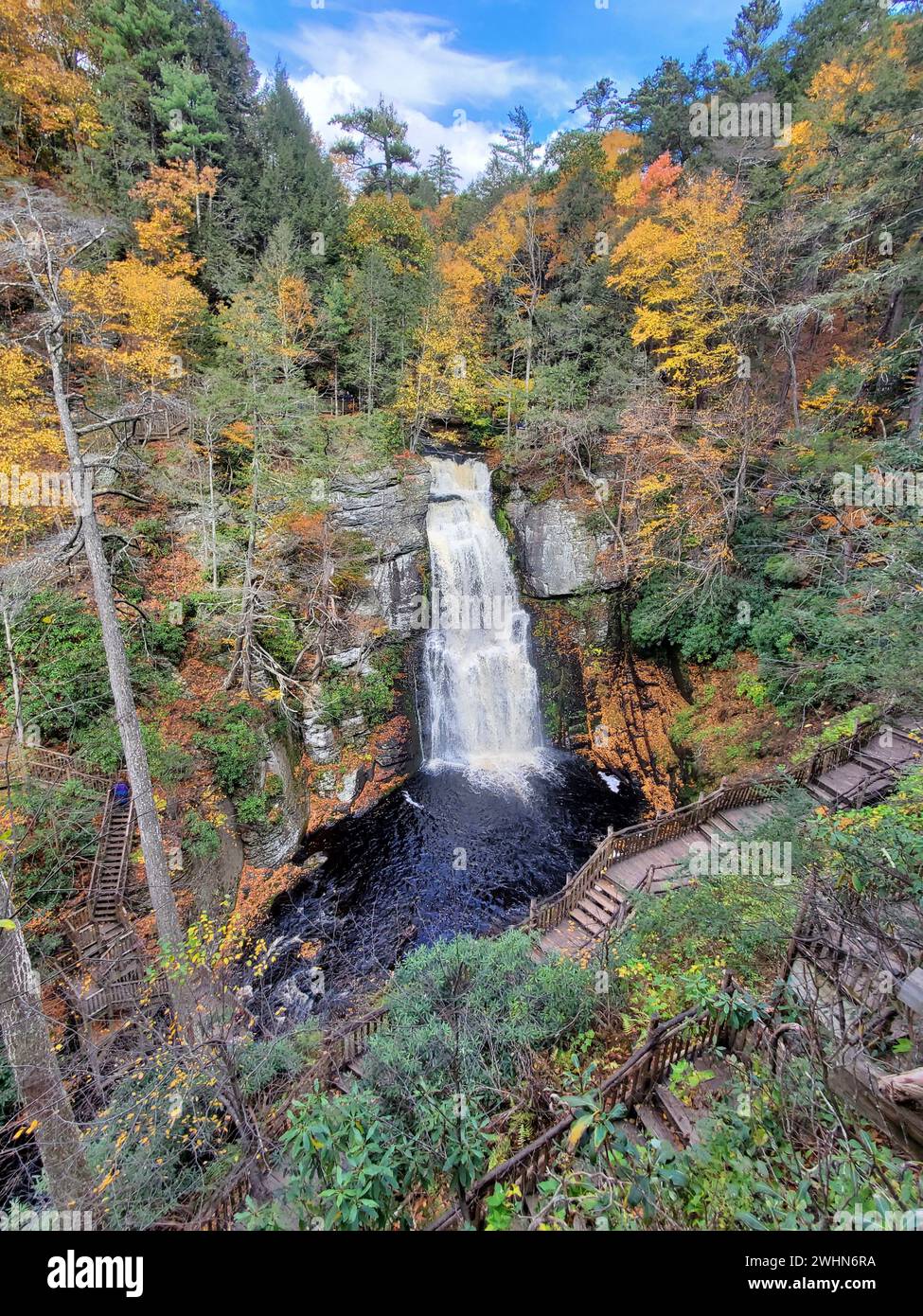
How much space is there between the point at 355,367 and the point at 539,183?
1377 centimetres

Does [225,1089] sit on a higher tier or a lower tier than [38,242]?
lower

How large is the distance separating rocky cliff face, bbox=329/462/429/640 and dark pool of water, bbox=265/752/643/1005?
229 inches

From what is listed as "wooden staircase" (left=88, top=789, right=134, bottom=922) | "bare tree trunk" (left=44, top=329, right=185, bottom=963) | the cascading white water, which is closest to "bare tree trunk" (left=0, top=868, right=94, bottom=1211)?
"bare tree trunk" (left=44, top=329, right=185, bottom=963)

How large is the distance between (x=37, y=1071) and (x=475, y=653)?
14.0 meters

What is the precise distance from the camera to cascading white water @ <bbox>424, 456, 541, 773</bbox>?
17.3m

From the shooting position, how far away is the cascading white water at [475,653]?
17.3 m

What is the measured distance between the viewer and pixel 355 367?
19.3 m

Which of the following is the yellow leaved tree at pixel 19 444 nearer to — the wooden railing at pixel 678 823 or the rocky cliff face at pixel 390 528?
the rocky cliff face at pixel 390 528

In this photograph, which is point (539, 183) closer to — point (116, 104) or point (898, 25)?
point (898, 25)

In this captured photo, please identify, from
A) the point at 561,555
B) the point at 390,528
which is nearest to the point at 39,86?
the point at 390,528

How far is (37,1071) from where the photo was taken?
19.0ft

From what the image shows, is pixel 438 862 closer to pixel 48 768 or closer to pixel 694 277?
pixel 48 768

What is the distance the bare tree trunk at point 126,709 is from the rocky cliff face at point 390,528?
30.2 ft
